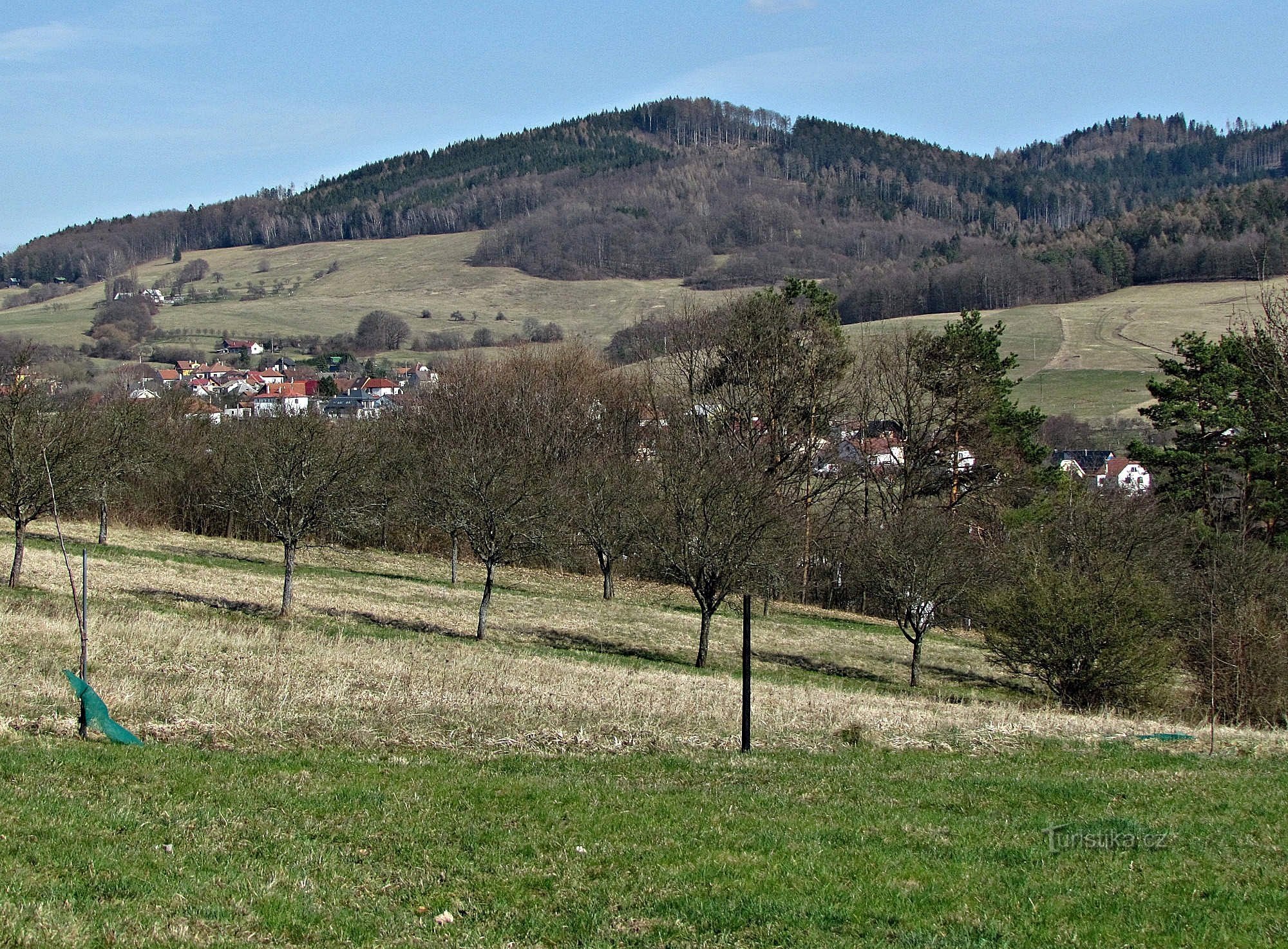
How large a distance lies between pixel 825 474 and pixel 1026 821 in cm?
4035

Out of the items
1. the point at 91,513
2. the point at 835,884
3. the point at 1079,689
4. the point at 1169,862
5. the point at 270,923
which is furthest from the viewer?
the point at 91,513

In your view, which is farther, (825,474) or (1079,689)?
(825,474)

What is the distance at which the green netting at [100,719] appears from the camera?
1166 centimetres

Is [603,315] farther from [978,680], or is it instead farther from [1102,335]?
[978,680]

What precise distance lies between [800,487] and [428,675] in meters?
33.7

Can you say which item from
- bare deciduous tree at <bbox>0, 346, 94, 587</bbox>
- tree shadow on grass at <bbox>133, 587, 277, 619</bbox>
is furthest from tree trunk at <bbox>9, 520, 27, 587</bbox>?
tree shadow on grass at <bbox>133, 587, 277, 619</bbox>

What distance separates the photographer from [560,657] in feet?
86.6

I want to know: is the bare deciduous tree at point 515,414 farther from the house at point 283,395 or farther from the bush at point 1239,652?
the house at point 283,395

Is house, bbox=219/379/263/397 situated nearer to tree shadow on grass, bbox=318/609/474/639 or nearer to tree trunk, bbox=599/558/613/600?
tree trunk, bbox=599/558/613/600

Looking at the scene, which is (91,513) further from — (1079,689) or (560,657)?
(1079,689)

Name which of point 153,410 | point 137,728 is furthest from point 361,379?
point 137,728

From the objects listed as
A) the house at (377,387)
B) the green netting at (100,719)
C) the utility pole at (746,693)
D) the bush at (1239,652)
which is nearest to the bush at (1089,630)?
the bush at (1239,652)

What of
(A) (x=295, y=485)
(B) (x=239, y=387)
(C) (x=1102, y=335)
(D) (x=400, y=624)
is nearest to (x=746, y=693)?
(D) (x=400, y=624)

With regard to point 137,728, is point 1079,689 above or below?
below
